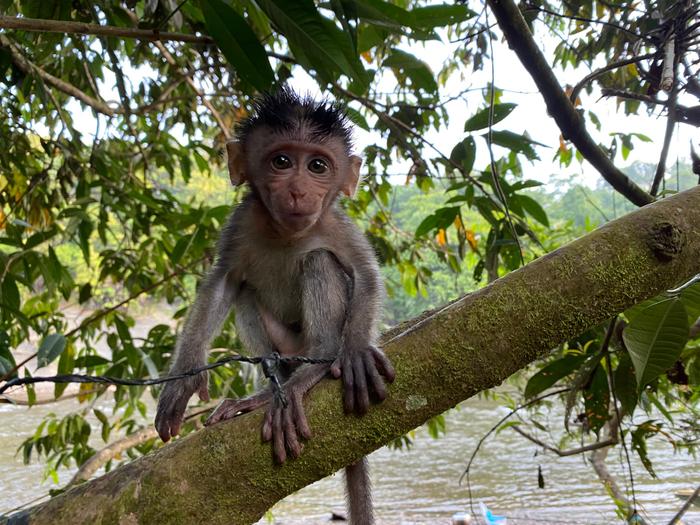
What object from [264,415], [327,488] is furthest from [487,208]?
[327,488]

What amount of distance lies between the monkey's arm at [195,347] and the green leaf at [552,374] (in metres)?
1.34

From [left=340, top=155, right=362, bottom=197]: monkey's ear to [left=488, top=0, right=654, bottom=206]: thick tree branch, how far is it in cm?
92

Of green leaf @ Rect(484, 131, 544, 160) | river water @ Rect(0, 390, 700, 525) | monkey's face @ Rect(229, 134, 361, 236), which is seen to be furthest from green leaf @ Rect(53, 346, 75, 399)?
river water @ Rect(0, 390, 700, 525)

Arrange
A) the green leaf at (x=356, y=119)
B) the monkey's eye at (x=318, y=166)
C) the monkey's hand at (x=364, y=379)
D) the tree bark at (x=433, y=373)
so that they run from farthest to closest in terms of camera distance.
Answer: the green leaf at (x=356, y=119)
the monkey's eye at (x=318, y=166)
the monkey's hand at (x=364, y=379)
the tree bark at (x=433, y=373)

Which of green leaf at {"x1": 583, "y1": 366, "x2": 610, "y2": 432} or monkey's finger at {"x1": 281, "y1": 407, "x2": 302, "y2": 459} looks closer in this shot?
monkey's finger at {"x1": 281, "y1": 407, "x2": 302, "y2": 459}

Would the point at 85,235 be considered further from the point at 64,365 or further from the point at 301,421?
the point at 301,421

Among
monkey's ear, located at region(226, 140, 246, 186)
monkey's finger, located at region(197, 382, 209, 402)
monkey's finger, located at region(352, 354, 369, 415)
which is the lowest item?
monkey's finger, located at region(352, 354, 369, 415)

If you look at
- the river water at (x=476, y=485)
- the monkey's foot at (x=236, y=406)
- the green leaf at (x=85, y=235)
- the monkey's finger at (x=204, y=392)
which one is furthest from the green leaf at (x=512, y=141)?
the river water at (x=476, y=485)

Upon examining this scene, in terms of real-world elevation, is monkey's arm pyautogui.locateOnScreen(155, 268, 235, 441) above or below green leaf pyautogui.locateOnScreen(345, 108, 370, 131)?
below

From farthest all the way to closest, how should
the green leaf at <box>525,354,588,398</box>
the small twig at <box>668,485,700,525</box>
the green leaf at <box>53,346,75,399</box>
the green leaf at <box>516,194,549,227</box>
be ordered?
the green leaf at <box>53,346,75,399</box> → the green leaf at <box>516,194,549,227</box> → the green leaf at <box>525,354,588,398</box> → the small twig at <box>668,485,700,525</box>

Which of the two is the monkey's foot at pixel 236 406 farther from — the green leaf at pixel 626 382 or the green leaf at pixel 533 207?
the green leaf at pixel 533 207

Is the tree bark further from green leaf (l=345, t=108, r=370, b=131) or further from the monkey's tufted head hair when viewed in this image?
green leaf (l=345, t=108, r=370, b=131)

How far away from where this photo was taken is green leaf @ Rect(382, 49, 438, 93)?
2.72 meters

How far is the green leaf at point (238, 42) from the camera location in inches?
61.3
